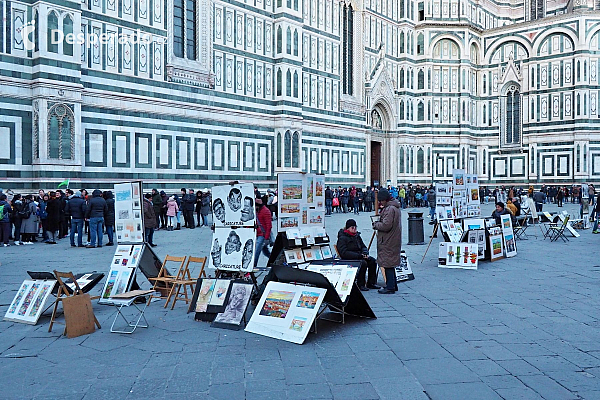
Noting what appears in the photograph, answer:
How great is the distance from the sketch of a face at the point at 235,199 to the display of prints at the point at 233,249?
1.01ft

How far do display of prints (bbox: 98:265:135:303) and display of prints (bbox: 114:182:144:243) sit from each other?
1.68 ft

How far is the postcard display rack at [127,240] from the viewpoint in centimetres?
742

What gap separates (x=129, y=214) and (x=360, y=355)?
427 cm

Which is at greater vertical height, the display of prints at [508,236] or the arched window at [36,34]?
the arched window at [36,34]

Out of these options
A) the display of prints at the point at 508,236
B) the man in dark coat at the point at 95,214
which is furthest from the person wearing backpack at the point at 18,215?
the display of prints at the point at 508,236

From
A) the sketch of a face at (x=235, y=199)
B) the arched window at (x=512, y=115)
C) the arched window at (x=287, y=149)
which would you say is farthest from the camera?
the arched window at (x=512, y=115)

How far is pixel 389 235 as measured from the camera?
8.05 meters

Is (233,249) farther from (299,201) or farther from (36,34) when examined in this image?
(36,34)

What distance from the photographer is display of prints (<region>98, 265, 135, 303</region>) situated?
288 inches

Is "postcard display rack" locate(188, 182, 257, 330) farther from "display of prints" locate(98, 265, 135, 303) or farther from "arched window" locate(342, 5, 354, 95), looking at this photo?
"arched window" locate(342, 5, 354, 95)

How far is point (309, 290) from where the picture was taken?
598 cm

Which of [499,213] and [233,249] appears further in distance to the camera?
[499,213]

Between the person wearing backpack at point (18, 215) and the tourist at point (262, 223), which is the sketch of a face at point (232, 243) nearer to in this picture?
the tourist at point (262, 223)

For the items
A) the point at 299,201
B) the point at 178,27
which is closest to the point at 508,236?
the point at 299,201
